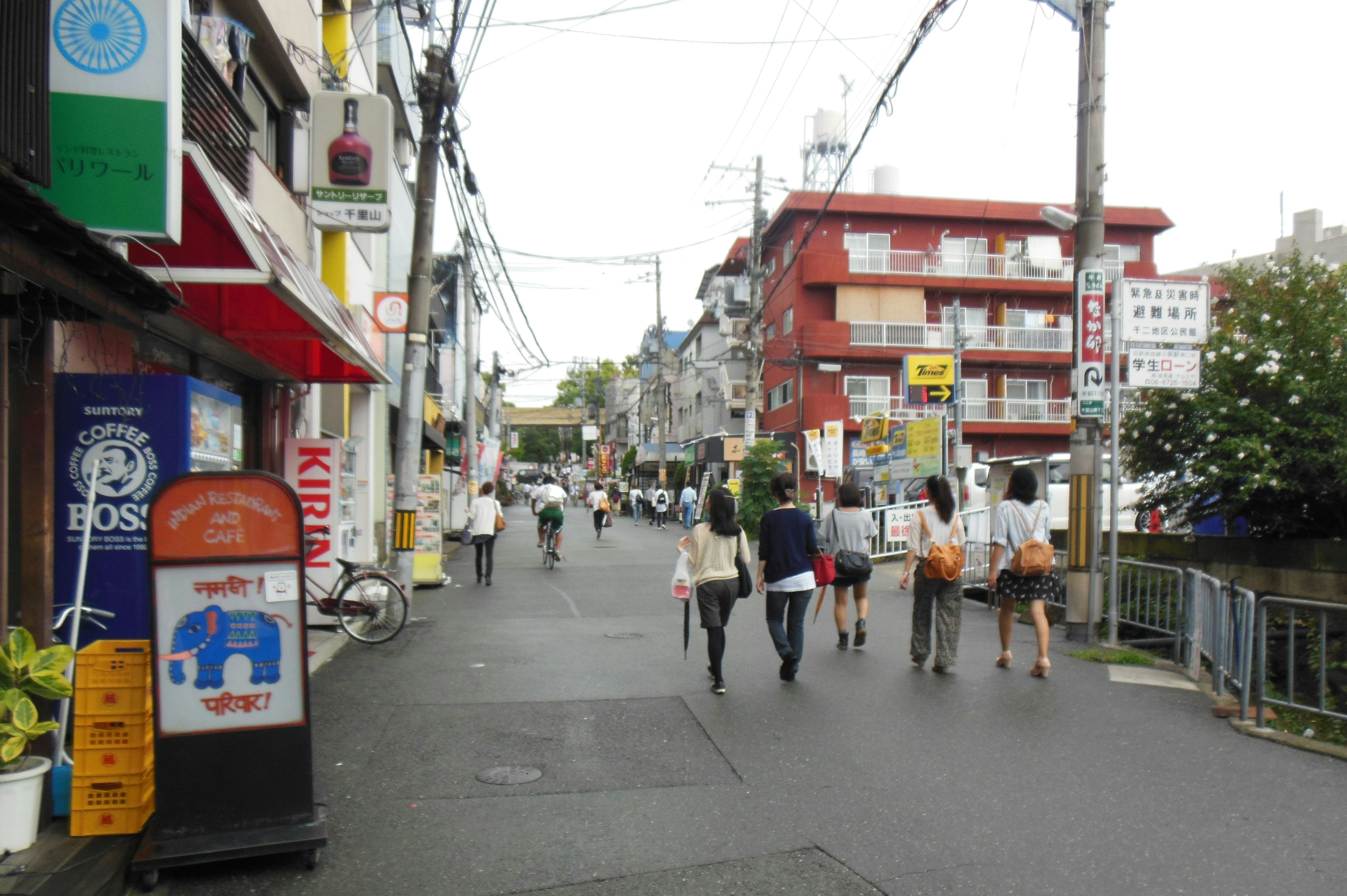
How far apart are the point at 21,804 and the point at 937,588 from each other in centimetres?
668

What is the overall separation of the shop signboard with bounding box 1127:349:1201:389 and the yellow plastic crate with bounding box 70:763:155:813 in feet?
28.8

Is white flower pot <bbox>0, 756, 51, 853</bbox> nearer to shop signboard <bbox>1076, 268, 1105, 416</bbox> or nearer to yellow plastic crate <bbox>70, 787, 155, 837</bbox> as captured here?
yellow plastic crate <bbox>70, 787, 155, 837</bbox>

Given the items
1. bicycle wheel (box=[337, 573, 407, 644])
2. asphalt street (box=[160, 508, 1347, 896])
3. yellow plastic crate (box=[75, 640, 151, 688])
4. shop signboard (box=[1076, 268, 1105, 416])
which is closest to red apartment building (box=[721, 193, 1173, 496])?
shop signboard (box=[1076, 268, 1105, 416])

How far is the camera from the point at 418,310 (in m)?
12.2

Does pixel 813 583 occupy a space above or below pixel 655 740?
above

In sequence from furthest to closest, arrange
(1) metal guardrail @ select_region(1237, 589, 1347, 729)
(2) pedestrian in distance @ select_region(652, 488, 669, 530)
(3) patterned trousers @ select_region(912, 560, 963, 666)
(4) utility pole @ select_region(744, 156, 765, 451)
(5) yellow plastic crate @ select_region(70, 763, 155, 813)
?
(2) pedestrian in distance @ select_region(652, 488, 669, 530)
(4) utility pole @ select_region(744, 156, 765, 451)
(3) patterned trousers @ select_region(912, 560, 963, 666)
(1) metal guardrail @ select_region(1237, 589, 1347, 729)
(5) yellow plastic crate @ select_region(70, 763, 155, 813)

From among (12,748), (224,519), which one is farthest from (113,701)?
(224,519)

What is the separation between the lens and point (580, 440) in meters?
130

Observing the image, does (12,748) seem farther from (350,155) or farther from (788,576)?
(350,155)

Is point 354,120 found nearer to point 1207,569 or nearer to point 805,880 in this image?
point 805,880

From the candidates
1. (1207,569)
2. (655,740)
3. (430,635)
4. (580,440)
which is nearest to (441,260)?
(430,635)

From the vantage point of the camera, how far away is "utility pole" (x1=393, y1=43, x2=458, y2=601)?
38.9ft

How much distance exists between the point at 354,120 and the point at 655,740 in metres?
7.77

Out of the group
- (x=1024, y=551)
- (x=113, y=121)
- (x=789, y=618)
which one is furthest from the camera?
(x=1024, y=551)
